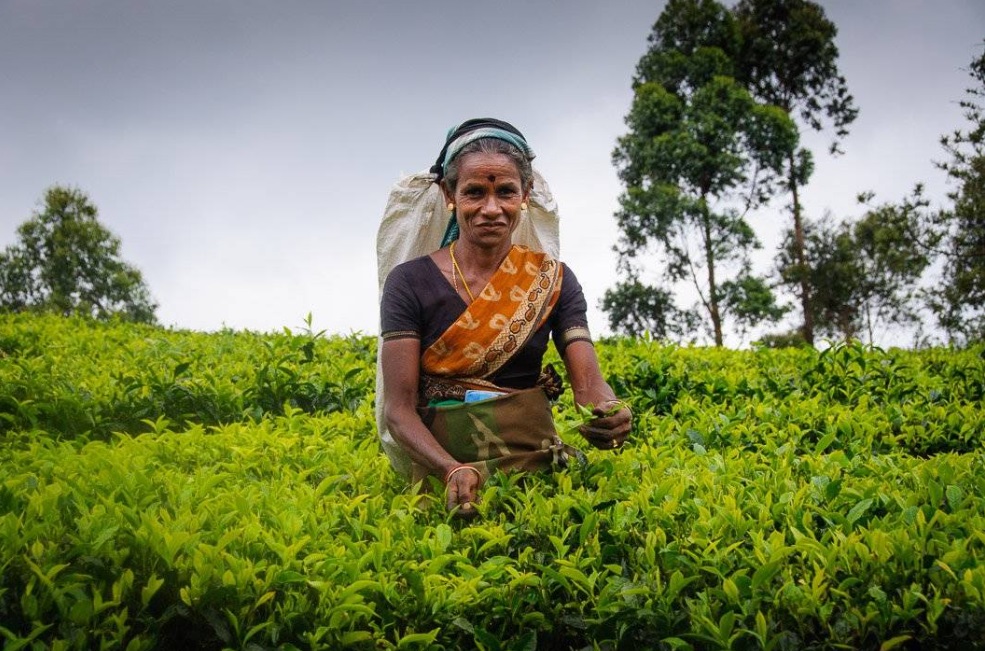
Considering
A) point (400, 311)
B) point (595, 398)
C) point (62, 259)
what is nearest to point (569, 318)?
point (595, 398)

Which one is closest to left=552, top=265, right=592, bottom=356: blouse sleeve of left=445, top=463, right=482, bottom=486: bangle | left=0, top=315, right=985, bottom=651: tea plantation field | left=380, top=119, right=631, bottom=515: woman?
left=380, top=119, right=631, bottom=515: woman

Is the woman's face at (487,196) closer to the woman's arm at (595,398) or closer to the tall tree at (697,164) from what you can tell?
the woman's arm at (595,398)

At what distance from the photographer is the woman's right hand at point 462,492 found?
256 centimetres

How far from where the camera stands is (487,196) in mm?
2900

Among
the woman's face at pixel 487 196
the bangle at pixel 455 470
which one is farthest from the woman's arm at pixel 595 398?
the woman's face at pixel 487 196

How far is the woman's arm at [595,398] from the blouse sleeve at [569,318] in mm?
30

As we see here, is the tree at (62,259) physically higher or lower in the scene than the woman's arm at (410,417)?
higher

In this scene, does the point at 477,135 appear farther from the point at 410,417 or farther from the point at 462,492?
the point at 462,492

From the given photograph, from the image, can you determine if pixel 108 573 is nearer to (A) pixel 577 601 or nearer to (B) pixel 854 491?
(A) pixel 577 601

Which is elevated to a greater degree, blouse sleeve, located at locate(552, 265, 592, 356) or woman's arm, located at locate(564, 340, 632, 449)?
blouse sleeve, located at locate(552, 265, 592, 356)

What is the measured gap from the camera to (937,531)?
2.27m

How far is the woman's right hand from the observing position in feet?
8.40

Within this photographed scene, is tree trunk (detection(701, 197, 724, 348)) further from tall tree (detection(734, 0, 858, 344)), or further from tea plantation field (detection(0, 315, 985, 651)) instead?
tea plantation field (detection(0, 315, 985, 651))

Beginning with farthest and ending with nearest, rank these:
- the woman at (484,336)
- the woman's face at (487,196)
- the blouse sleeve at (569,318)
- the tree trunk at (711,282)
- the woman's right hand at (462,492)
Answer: the tree trunk at (711,282) → the blouse sleeve at (569,318) → the woman's face at (487,196) → the woman at (484,336) → the woman's right hand at (462,492)
